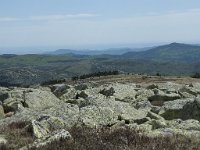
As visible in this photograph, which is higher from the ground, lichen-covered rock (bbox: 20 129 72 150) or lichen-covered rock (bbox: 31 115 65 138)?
lichen-covered rock (bbox: 20 129 72 150)

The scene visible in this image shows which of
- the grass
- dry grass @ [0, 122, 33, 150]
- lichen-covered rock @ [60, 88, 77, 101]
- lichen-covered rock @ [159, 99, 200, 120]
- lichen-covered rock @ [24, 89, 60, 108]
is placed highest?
the grass

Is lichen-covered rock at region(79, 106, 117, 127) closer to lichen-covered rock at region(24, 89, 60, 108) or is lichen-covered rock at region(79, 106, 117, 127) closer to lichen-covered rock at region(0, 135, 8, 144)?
lichen-covered rock at region(0, 135, 8, 144)

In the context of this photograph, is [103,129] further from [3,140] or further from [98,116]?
[98,116]

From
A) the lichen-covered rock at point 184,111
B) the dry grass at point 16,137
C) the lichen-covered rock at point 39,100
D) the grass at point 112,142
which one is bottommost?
the lichen-covered rock at point 39,100

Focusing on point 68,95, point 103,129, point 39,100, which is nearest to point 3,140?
point 103,129

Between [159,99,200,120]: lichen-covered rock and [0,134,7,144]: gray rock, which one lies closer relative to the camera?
[0,134,7,144]: gray rock

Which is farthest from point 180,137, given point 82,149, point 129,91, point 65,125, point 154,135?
point 129,91

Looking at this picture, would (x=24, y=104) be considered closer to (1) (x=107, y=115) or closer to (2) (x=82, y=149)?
(1) (x=107, y=115)

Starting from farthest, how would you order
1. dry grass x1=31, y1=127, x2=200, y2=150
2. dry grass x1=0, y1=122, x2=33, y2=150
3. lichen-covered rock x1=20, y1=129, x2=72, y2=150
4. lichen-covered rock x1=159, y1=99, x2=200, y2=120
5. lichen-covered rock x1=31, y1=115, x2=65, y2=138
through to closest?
lichen-covered rock x1=159, y1=99, x2=200, y2=120 → lichen-covered rock x1=31, y1=115, x2=65, y2=138 → dry grass x1=0, y1=122, x2=33, y2=150 → lichen-covered rock x1=20, y1=129, x2=72, y2=150 → dry grass x1=31, y1=127, x2=200, y2=150

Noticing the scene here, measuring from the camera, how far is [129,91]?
3678cm

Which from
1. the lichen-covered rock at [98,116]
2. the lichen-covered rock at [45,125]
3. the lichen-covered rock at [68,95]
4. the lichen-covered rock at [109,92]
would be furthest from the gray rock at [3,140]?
the lichen-covered rock at [68,95]

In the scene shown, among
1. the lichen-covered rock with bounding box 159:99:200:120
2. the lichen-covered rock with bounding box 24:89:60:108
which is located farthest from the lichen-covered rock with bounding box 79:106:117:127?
the lichen-covered rock with bounding box 24:89:60:108

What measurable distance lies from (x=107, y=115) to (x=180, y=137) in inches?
199

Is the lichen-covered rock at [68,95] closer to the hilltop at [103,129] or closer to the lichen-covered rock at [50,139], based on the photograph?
the hilltop at [103,129]
